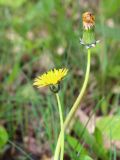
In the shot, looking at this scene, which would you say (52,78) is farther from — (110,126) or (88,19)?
(110,126)

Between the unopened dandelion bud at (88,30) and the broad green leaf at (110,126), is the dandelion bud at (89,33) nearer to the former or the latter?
the unopened dandelion bud at (88,30)

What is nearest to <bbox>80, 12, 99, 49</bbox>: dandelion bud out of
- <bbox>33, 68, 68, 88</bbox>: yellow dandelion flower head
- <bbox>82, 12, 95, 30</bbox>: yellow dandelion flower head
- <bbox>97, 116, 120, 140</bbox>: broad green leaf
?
<bbox>82, 12, 95, 30</bbox>: yellow dandelion flower head

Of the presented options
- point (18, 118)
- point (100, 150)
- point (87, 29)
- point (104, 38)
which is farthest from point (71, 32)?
point (87, 29)

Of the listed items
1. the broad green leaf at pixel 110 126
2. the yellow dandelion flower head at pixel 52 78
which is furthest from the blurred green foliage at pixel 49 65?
the yellow dandelion flower head at pixel 52 78

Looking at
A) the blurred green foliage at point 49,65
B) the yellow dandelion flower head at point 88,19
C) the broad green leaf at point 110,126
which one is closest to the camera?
the yellow dandelion flower head at point 88,19

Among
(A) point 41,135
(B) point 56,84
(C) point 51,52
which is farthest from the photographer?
(C) point 51,52

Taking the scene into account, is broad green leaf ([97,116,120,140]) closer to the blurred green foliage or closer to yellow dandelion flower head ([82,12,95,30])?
the blurred green foliage

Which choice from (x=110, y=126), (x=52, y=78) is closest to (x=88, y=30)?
(x=52, y=78)

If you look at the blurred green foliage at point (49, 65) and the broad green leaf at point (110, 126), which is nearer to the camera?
the broad green leaf at point (110, 126)

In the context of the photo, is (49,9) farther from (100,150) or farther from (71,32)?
(100,150)
